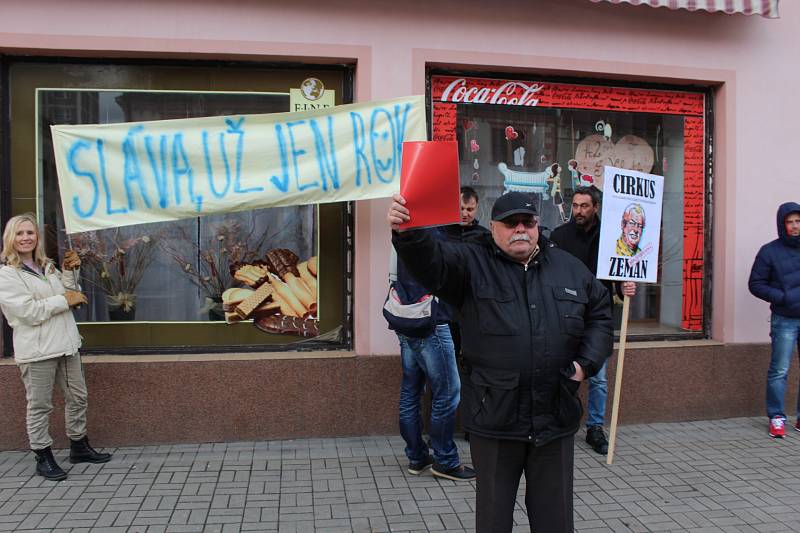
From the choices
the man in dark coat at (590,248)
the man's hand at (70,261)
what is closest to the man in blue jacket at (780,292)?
the man in dark coat at (590,248)

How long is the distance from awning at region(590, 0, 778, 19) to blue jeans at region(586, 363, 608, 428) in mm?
3183

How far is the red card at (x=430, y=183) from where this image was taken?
8.52 feet

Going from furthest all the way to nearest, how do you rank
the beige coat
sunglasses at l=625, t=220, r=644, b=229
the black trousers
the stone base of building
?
the stone base of building → sunglasses at l=625, t=220, r=644, b=229 → the beige coat → the black trousers

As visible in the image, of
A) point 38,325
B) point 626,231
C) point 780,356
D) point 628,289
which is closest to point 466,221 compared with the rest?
point 626,231

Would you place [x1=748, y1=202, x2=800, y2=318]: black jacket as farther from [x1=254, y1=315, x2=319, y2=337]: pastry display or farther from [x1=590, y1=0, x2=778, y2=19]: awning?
[x1=254, y1=315, x2=319, y2=337]: pastry display

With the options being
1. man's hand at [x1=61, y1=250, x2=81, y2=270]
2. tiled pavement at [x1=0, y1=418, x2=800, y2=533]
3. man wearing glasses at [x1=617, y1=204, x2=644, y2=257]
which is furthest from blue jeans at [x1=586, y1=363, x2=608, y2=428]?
man's hand at [x1=61, y1=250, x2=81, y2=270]

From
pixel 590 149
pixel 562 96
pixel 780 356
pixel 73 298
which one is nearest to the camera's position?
pixel 73 298

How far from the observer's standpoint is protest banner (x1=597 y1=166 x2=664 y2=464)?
4969mm

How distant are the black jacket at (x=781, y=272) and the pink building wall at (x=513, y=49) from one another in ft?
1.56

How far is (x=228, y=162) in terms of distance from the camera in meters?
4.98

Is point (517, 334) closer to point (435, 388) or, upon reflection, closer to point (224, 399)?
point (435, 388)

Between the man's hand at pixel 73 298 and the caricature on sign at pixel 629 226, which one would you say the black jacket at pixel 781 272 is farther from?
the man's hand at pixel 73 298

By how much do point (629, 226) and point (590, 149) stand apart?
1.45 m

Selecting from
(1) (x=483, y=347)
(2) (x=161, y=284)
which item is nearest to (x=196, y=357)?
(2) (x=161, y=284)
